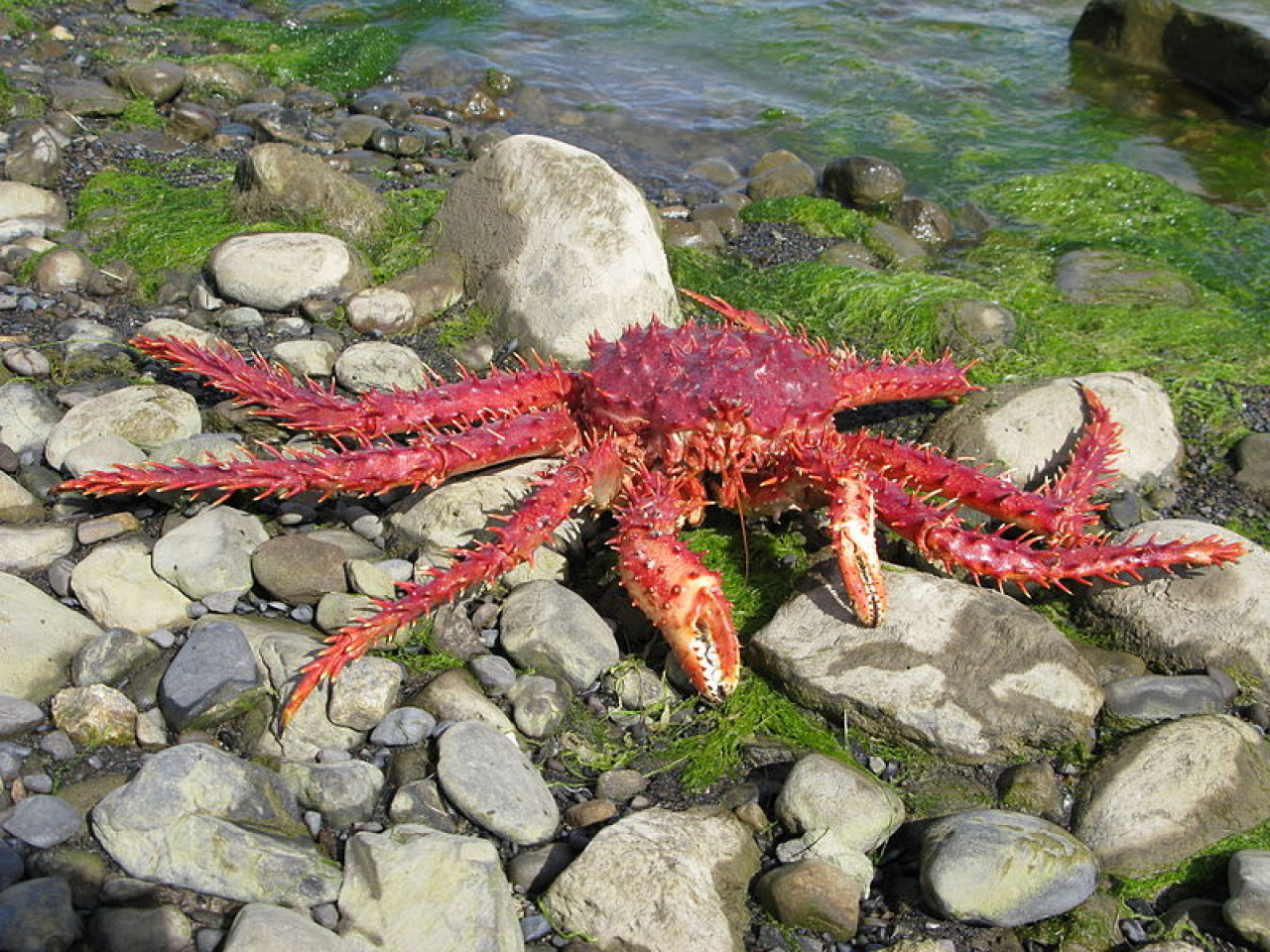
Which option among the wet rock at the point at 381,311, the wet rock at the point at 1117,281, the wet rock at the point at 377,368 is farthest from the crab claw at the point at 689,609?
the wet rock at the point at 1117,281

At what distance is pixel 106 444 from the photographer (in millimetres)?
4324

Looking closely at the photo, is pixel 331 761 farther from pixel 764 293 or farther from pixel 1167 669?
pixel 764 293

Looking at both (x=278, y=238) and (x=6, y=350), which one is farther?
(x=278, y=238)

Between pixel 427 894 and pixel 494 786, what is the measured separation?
489 millimetres

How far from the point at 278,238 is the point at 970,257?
15.8ft

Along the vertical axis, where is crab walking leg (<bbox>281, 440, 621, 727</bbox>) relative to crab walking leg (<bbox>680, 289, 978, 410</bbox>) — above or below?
below

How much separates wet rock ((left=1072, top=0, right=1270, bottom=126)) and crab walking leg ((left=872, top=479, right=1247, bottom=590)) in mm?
8538

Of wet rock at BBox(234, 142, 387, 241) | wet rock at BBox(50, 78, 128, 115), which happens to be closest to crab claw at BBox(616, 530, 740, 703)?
wet rock at BBox(234, 142, 387, 241)

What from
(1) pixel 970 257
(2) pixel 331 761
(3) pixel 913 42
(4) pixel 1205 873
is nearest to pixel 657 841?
(2) pixel 331 761

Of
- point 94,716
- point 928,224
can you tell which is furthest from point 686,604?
point 928,224

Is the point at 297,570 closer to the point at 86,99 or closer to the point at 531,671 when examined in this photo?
the point at 531,671

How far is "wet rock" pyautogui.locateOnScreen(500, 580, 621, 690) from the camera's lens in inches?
150

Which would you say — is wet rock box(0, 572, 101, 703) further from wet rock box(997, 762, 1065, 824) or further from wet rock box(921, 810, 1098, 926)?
wet rock box(997, 762, 1065, 824)

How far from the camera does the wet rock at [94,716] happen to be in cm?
326
